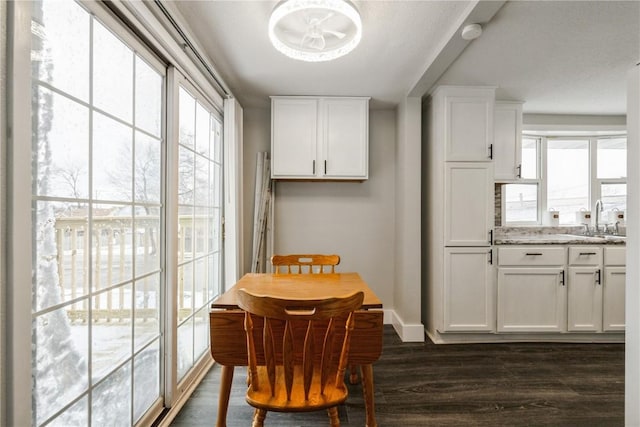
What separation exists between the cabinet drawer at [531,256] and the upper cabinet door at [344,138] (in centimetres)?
150

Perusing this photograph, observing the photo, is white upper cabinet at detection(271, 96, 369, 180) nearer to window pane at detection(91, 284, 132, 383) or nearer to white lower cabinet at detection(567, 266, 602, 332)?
window pane at detection(91, 284, 132, 383)

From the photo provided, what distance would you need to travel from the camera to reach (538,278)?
2.89m

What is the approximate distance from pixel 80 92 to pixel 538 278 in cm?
357

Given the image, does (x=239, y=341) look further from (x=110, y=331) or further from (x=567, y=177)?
(x=567, y=177)

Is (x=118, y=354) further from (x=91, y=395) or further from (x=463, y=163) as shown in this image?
(x=463, y=163)

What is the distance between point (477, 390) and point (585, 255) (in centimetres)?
179

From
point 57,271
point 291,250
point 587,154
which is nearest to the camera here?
point 57,271

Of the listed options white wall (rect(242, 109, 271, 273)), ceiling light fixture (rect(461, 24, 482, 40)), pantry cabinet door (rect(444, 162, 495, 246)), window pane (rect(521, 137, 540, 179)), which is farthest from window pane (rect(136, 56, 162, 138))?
window pane (rect(521, 137, 540, 179))

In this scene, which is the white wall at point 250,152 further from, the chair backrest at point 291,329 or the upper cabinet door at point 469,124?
the chair backrest at point 291,329

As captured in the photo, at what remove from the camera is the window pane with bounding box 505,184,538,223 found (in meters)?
3.59

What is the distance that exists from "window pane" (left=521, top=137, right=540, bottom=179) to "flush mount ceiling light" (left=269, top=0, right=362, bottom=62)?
2.96 m

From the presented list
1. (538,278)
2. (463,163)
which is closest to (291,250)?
(463,163)

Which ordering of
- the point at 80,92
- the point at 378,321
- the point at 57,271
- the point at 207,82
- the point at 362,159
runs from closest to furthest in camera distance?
the point at 57,271 → the point at 80,92 → the point at 378,321 → the point at 207,82 → the point at 362,159

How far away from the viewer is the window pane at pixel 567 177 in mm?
3670
